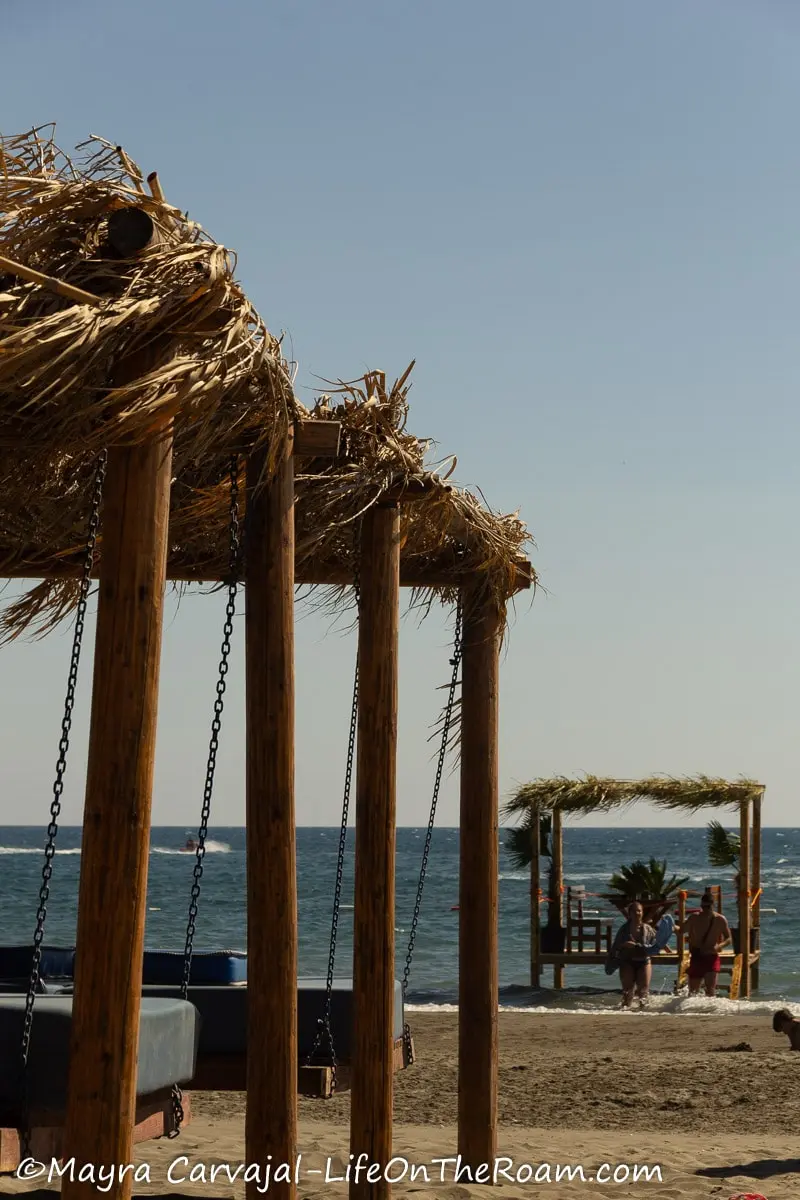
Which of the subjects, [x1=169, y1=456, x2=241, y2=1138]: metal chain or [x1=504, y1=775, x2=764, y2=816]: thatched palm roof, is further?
[x1=504, y1=775, x2=764, y2=816]: thatched palm roof

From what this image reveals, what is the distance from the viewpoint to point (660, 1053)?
14.8m

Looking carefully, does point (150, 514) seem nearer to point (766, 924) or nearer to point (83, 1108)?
point (83, 1108)

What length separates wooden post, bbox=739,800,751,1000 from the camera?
21250 millimetres

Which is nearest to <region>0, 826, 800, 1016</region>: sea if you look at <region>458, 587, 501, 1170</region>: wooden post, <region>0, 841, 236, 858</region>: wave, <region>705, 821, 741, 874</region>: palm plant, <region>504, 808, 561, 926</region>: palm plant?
<region>504, 808, 561, 926</region>: palm plant

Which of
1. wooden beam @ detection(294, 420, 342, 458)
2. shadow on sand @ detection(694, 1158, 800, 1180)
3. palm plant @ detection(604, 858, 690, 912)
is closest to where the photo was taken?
wooden beam @ detection(294, 420, 342, 458)

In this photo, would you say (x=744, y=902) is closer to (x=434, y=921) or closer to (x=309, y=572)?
(x=309, y=572)

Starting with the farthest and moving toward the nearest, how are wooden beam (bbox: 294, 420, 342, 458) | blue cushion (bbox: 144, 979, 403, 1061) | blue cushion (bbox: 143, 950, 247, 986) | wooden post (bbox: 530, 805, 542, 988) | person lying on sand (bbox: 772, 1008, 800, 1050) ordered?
wooden post (bbox: 530, 805, 542, 988) → person lying on sand (bbox: 772, 1008, 800, 1050) → blue cushion (bbox: 143, 950, 247, 986) → blue cushion (bbox: 144, 979, 403, 1061) → wooden beam (bbox: 294, 420, 342, 458)

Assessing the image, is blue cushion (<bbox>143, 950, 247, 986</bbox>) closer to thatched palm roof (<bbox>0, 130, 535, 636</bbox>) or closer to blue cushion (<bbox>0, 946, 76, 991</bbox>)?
blue cushion (<bbox>0, 946, 76, 991</bbox>)

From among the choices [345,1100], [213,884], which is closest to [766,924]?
[213,884]

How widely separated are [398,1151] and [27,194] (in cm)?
656

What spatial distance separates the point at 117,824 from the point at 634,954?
56.1ft

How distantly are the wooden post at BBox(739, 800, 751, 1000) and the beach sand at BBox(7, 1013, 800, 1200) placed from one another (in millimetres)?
4282

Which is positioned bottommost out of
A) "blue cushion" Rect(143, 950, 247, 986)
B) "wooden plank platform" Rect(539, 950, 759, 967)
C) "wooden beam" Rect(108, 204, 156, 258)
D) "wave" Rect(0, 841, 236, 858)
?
"wooden plank platform" Rect(539, 950, 759, 967)

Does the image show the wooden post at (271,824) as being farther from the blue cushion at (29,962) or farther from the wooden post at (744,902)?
the wooden post at (744,902)
